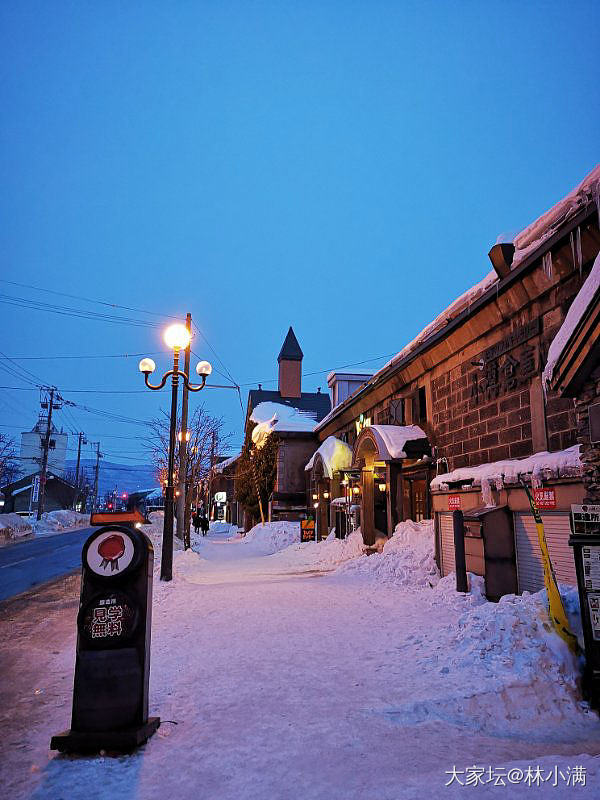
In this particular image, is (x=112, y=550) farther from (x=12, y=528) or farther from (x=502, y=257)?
(x=12, y=528)

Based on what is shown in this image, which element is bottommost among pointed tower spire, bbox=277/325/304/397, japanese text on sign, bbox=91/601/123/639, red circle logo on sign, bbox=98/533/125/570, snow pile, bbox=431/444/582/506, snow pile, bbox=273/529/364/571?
snow pile, bbox=273/529/364/571

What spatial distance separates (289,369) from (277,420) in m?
11.6

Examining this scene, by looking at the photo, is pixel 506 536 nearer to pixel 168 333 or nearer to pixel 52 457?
pixel 168 333

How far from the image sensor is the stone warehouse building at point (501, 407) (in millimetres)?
8562

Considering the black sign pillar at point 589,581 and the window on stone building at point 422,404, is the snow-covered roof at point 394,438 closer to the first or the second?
the window on stone building at point 422,404

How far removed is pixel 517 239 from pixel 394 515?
29.9 feet

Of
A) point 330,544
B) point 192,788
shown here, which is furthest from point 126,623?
point 330,544

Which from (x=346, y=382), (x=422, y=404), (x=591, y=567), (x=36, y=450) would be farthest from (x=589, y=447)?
(x=36, y=450)

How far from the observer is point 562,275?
9.44 metres

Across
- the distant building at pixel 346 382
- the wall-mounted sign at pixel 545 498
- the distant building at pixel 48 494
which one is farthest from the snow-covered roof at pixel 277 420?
the distant building at pixel 48 494

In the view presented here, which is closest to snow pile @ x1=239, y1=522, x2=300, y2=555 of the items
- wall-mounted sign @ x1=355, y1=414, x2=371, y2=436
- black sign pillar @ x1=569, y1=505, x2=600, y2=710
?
wall-mounted sign @ x1=355, y1=414, x2=371, y2=436

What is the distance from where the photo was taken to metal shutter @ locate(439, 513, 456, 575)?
38.1 ft

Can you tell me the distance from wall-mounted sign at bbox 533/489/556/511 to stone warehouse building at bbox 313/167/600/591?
2 centimetres

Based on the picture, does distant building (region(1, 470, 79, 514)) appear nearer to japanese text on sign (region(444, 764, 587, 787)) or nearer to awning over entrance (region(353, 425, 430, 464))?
awning over entrance (region(353, 425, 430, 464))
